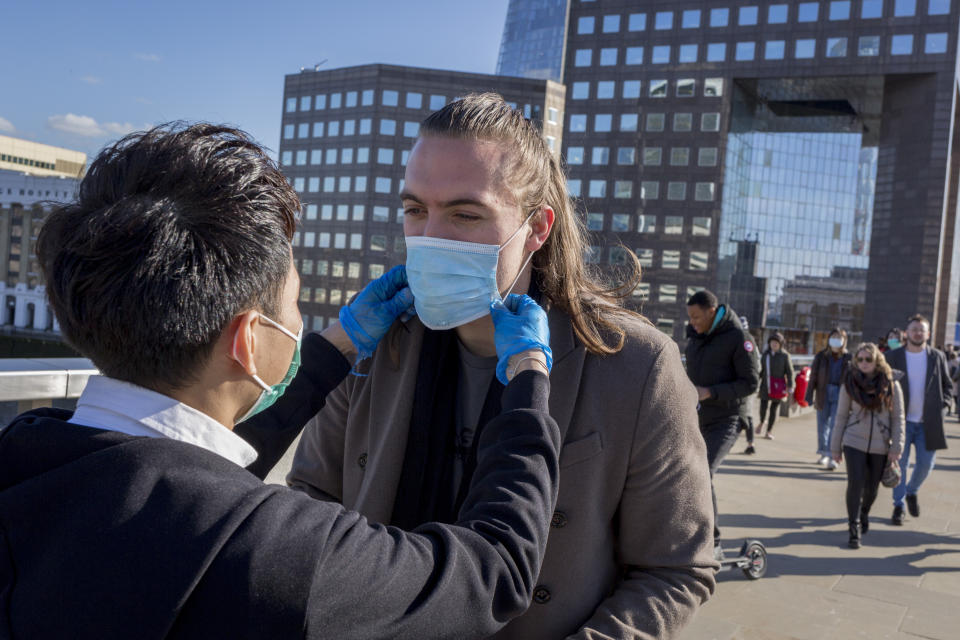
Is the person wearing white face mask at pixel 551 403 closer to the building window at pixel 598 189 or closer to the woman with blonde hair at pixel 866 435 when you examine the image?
the woman with blonde hair at pixel 866 435

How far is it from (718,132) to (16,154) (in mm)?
98902

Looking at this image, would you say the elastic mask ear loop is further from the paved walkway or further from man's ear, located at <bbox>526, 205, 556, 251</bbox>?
the paved walkway

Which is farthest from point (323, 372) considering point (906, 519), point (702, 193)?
point (702, 193)

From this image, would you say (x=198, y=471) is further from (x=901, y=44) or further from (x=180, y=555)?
(x=901, y=44)

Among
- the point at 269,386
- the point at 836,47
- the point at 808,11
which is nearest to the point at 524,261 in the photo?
the point at 269,386

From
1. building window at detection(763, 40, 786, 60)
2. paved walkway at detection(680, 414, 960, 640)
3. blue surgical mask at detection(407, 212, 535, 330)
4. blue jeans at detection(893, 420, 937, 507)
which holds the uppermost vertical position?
building window at detection(763, 40, 786, 60)

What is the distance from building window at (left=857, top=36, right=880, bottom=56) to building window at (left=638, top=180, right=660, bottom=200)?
1759 cm

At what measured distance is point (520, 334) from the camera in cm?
182

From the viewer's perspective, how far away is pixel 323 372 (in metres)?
2.09

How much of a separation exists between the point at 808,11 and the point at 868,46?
5.30m

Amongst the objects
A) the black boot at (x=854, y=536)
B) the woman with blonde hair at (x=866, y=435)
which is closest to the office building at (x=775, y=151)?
the woman with blonde hair at (x=866, y=435)

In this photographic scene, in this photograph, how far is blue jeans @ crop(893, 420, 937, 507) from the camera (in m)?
8.02

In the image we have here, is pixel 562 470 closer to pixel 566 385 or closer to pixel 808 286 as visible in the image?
pixel 566 385

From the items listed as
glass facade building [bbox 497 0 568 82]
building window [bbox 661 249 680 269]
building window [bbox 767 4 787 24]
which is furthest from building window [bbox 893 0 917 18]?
glass facade building [bbox 497 0 568 82]
